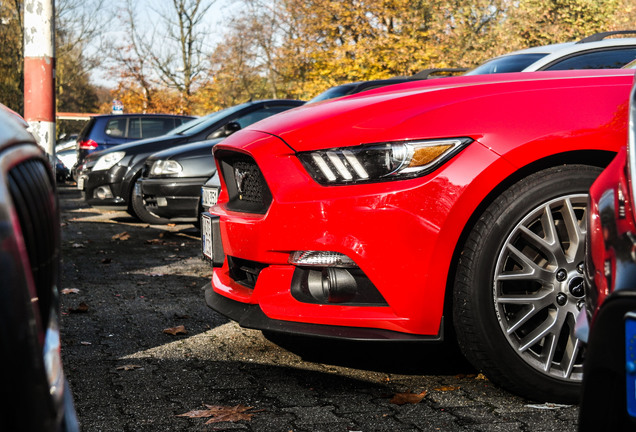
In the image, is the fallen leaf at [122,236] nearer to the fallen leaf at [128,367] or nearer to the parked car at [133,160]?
the parked car at [133,160]

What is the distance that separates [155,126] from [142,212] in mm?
4442

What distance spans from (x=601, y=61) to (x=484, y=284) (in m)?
2.34

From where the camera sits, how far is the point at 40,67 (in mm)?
6773

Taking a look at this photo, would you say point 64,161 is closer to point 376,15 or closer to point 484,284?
point 376,15

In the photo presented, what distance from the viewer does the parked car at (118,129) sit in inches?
543

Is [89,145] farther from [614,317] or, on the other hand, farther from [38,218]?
[614,317]

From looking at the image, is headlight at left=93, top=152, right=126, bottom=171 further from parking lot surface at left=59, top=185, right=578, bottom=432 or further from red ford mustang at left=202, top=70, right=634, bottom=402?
red ford mustang at left=202, top=70, right=634, bottom=402

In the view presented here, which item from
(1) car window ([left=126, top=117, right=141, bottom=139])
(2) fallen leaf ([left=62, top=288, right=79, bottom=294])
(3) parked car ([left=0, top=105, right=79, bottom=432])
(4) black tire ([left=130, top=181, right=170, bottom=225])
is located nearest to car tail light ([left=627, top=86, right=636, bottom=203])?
(3) parked car ([left=0, top=105, right=79, bottom=432])

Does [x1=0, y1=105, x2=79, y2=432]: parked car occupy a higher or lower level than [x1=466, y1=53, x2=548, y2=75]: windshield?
lower

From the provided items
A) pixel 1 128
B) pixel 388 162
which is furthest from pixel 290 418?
pixel 1 128

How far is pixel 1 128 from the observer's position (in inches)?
66.2

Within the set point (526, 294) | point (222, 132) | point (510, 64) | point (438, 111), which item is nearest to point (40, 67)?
point (222, 132)

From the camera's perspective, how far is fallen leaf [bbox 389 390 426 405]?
10.5 ft

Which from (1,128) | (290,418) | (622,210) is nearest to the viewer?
(1,128)
